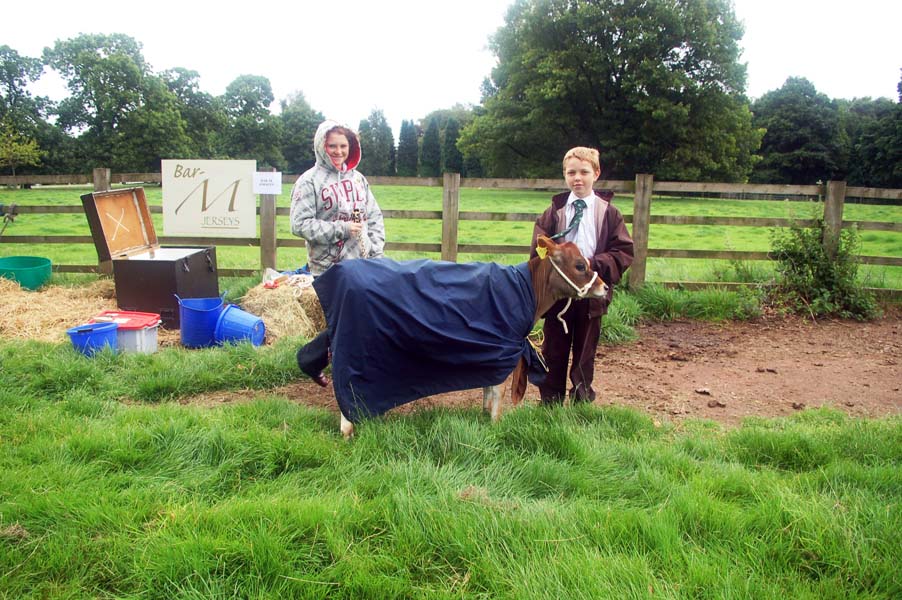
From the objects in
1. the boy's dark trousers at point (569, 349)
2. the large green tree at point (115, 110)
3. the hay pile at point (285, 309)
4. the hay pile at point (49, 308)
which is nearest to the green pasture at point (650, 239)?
the hay pile at point (49, 308)

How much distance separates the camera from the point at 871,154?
41.3 m

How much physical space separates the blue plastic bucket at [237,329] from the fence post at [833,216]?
691 cm

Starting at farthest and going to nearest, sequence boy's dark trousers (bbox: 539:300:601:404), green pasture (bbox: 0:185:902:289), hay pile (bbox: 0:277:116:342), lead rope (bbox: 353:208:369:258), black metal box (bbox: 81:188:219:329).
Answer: green pasture (bbox: 0:185:902:289) < black metal box (bbox: 81:188:219:329) < hay pile (bbox: 0:277:116:342) < lead rope (bbox: 353:208:369:258) < boy's dark trousers (bbox: 539:300:601:404)

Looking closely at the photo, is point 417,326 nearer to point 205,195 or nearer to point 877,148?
point 205,195

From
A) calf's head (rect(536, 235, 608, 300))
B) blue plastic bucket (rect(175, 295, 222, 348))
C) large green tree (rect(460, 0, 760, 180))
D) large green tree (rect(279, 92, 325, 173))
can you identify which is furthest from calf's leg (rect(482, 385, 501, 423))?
large green tree (rect(279, 92, 325, 173))

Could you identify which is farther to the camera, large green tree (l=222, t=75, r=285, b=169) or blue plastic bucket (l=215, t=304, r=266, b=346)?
large green tree (l=222, t=75, r=285, b=169)

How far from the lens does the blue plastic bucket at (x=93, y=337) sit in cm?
500

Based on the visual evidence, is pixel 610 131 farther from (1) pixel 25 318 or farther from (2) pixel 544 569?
(2) pixel 544 569

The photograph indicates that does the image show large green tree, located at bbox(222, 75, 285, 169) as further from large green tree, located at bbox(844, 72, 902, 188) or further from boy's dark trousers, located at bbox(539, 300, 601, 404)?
boy's dark trousers, located at bbox(539, 300, 601, 404)

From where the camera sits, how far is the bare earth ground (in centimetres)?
468

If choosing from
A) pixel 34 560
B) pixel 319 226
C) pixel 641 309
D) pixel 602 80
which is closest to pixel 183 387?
pixel 319 226

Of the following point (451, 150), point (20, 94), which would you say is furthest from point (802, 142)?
point (20, 94)

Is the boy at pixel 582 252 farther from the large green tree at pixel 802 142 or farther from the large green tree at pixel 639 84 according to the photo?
the large green tree at pixel 802 142

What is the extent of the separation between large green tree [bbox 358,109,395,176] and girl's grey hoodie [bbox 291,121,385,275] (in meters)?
59.8
